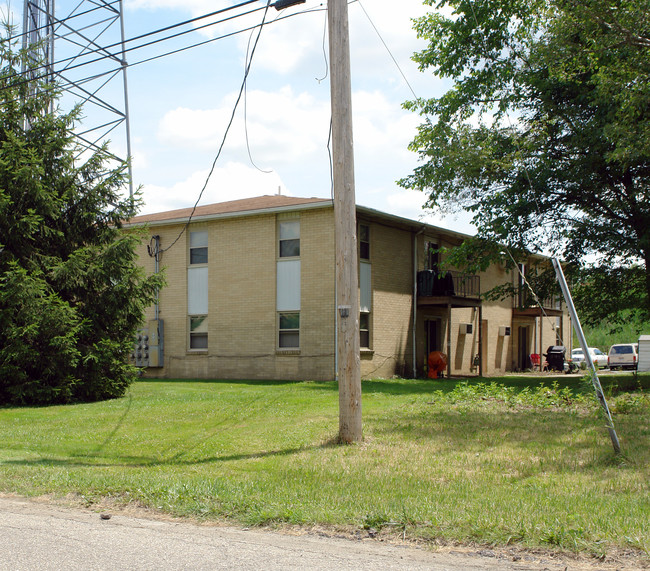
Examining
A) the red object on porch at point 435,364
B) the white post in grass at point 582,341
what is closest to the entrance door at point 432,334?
the red object on porch at point 435,364

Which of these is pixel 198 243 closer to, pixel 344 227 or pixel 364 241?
pixel 364 241

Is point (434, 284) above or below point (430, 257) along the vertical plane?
below

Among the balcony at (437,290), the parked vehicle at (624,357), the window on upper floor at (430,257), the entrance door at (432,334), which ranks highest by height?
the window on upper floor at (430,257)

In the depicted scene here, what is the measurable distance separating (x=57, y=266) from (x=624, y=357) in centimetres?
3625

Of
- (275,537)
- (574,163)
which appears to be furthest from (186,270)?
(275,537)

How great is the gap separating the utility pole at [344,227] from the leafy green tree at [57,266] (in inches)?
343

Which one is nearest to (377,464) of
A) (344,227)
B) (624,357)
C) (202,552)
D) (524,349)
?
(344,227)

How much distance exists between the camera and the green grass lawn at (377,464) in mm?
6309

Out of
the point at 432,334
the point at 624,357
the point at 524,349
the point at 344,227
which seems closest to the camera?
the point at 344,227

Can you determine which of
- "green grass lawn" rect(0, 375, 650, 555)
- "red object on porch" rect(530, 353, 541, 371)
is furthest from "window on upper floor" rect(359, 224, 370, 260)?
"red object on porch" rect(530, 353, 541, 371)

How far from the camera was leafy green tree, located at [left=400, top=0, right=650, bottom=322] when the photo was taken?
21.1m

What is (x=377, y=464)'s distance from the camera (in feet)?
29.8

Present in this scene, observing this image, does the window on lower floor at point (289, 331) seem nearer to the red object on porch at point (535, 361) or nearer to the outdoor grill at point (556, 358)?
the outdoor grill at point (556, 358)

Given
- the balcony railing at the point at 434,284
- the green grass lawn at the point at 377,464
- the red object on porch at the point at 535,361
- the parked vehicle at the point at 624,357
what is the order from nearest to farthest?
the green grass lawn at the point at 377,464
the balcony railing at the point at 434,284
the red object on porch at the point at 535,361
the parked vehicle at the point at 624,357
